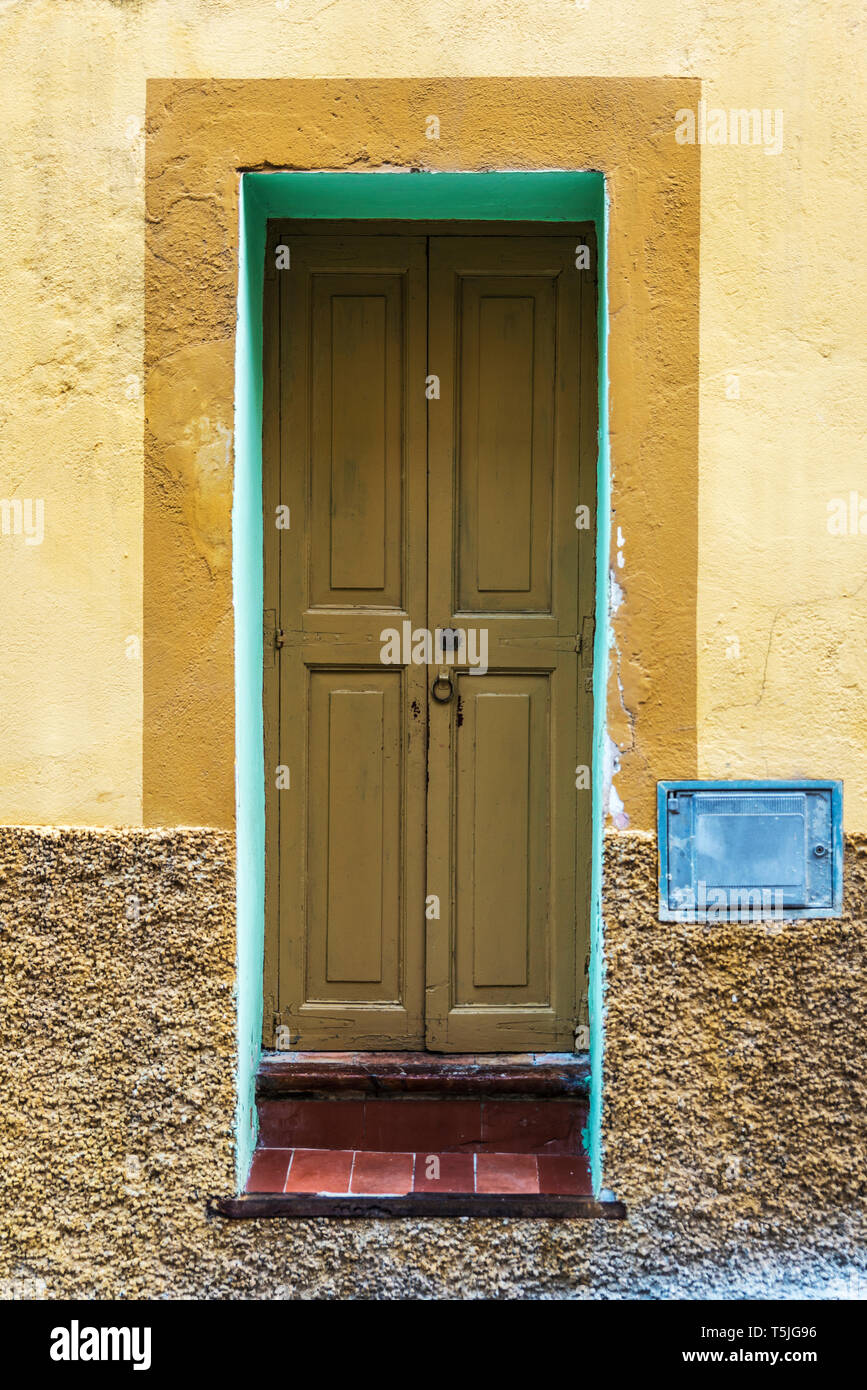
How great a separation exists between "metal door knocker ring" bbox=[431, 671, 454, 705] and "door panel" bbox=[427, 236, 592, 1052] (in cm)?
3

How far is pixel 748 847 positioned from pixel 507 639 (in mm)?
909

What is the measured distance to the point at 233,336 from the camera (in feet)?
9.28

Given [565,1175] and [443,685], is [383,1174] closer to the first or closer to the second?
[565,1175]

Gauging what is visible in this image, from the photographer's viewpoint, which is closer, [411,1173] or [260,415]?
[411,1173]

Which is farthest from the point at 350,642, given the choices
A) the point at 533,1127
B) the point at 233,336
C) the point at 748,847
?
the point at 533,1127

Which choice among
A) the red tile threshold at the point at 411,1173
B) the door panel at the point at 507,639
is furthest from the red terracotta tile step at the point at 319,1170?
the door panel at the point at 507,639

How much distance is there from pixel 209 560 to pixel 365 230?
115 centimetres

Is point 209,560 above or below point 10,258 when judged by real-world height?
below

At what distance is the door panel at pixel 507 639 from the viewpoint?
3.17 meters

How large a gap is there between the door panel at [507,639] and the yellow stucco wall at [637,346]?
0.41 metres

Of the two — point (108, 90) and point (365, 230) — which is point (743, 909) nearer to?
point (365, 230)

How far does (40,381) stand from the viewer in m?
2.84

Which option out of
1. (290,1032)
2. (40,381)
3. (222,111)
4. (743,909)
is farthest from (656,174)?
(290,1032)

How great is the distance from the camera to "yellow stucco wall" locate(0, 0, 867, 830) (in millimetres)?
2779
